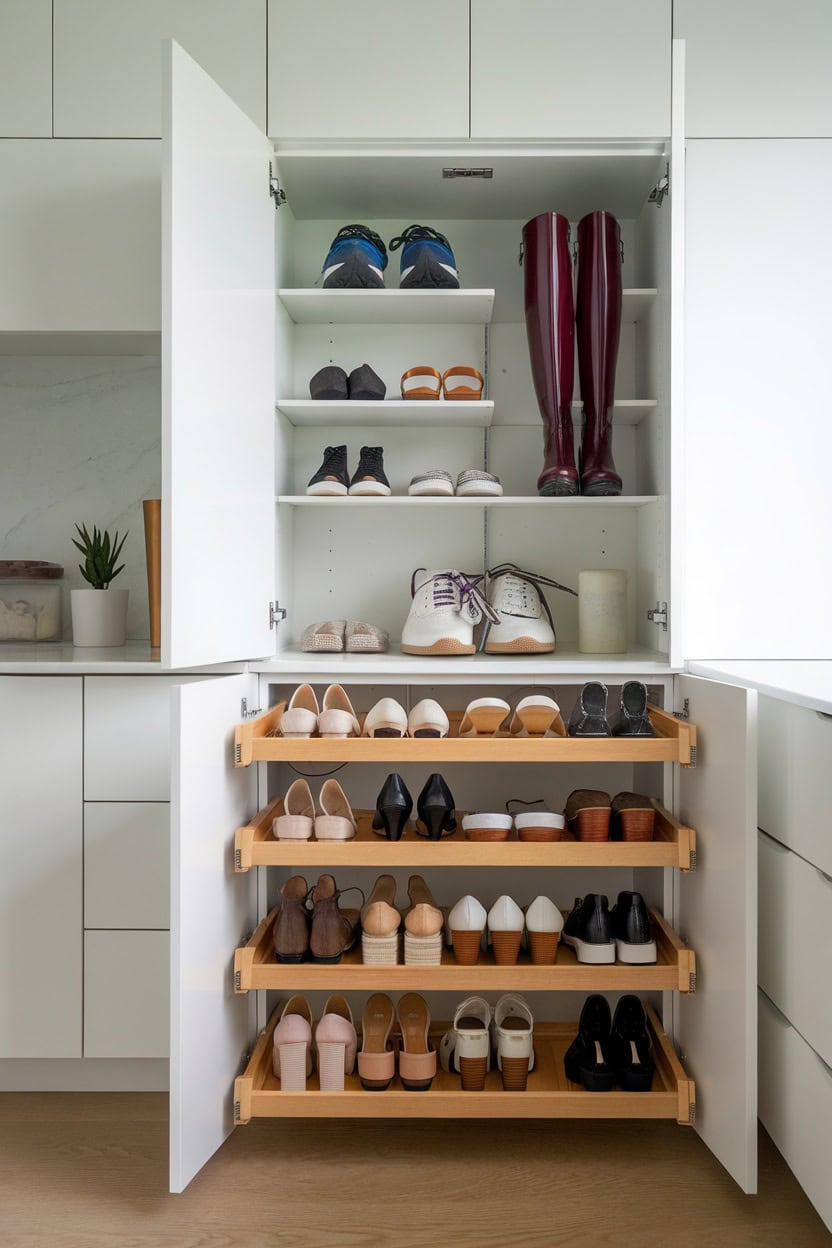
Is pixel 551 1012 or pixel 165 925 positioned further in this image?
pixel 551 1012

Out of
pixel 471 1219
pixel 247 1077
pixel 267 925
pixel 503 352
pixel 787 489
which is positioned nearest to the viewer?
pixel 471 1219

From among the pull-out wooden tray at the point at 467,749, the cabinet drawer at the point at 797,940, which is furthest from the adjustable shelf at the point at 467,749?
the cabinet drawer at the point at 797,940

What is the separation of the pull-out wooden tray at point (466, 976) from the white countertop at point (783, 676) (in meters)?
0.52

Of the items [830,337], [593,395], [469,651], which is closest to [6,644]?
[469,651]

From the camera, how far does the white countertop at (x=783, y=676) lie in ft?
4.54

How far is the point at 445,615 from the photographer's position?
6.44 feet

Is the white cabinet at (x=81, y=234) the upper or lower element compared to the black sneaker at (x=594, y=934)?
upper

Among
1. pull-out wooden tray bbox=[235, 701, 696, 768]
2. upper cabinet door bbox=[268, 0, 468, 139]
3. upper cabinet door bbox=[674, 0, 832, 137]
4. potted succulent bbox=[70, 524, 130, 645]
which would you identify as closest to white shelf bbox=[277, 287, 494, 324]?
upper cabinet door bbox=[268, 0, 468, 139]

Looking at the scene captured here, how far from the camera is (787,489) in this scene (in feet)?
6.67

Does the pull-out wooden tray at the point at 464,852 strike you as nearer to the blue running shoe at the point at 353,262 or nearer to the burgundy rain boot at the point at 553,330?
the burgundy rain boot at the point at 553,330

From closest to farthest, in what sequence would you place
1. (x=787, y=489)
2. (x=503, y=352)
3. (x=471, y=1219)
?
(x=471, y=1219), (x=787, y=489), (x=503, y=352)

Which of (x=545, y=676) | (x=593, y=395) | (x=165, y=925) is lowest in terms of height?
(x=165, y=925)

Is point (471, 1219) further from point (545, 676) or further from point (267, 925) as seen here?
point (545, 676)

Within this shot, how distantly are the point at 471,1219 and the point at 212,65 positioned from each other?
226cm
